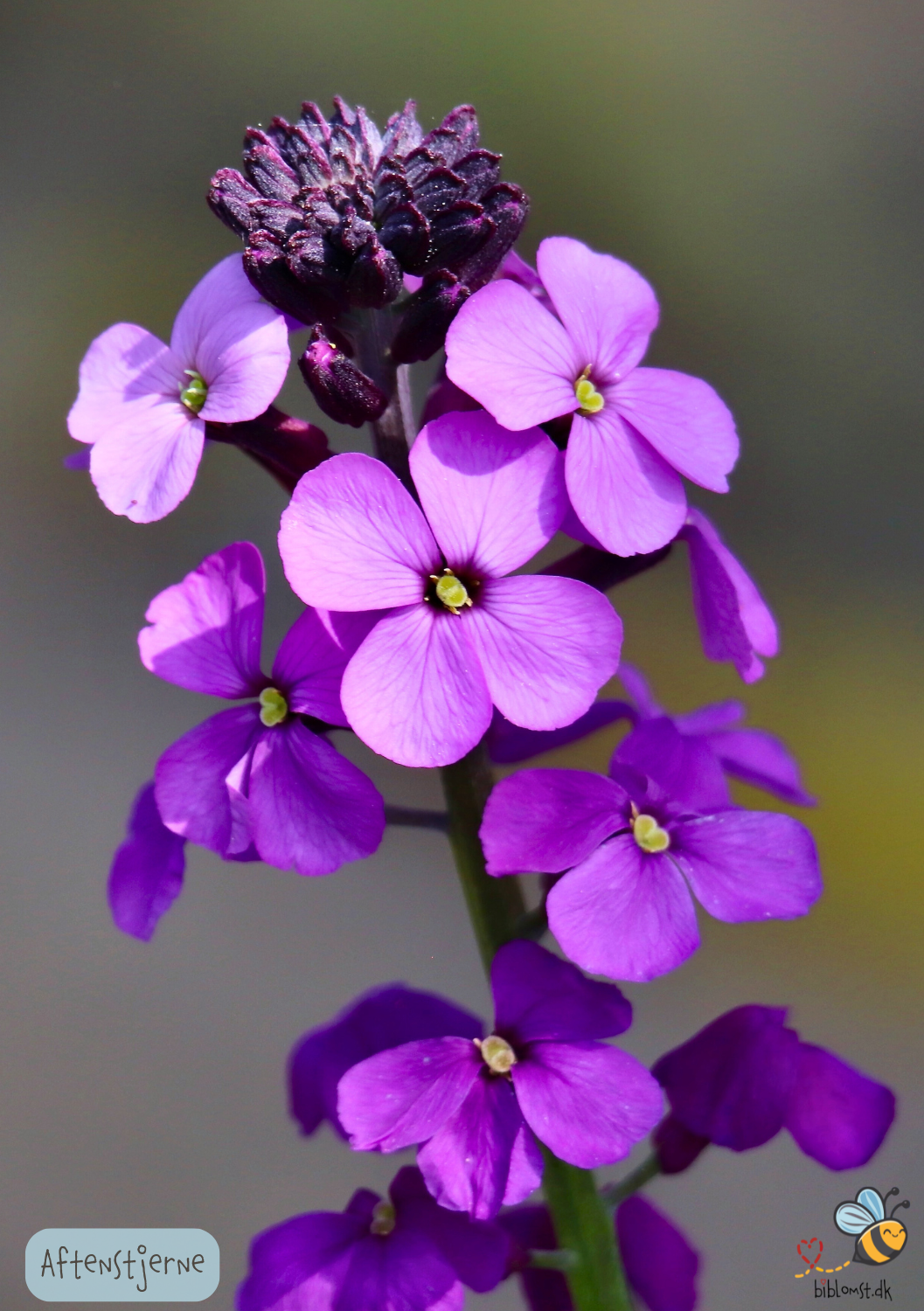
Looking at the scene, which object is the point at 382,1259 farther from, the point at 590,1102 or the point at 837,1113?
the point at 837,1113

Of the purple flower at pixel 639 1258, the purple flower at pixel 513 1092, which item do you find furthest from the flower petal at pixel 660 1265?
the purple flower at pixel 513 1092

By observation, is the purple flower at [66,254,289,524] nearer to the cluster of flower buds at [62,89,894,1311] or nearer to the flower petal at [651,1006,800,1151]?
the cluster of flower buds at [62,89,894,1311]

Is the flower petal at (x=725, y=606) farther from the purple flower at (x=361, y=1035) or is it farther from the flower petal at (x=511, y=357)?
the purple flower at (x=361, y=1035)

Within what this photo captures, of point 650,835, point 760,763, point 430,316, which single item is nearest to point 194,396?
point 430,316

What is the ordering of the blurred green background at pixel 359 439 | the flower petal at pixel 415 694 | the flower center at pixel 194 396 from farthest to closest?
the blurred green background at pixel 359 439 < the flower center at pixel 194 396 < the flower petal at pixel 415 694

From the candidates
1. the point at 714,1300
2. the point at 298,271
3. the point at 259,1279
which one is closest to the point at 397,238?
the point at 298,271

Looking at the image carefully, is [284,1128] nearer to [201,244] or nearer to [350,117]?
[350,117]
